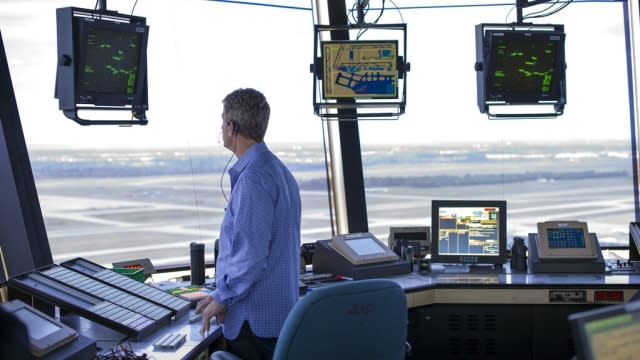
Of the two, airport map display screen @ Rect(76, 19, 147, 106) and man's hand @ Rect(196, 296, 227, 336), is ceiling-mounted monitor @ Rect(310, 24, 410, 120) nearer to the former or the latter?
airport map display screen @ Rect(76, 19, 147, 106)

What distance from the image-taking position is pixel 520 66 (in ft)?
14.8

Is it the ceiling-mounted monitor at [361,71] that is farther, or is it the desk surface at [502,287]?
the ceiling-mounted monitor at [361,71]

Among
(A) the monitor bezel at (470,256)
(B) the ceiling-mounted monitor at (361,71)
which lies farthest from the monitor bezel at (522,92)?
(A) the monitor bezel at (470,256)

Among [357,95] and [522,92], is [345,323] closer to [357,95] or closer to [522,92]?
[357,95]

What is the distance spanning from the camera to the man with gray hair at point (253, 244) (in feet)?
9.48

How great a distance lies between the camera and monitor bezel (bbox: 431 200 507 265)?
4543 millimetres

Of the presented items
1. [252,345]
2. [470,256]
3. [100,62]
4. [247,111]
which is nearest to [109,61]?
[100,62]

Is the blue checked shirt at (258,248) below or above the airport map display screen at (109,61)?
below

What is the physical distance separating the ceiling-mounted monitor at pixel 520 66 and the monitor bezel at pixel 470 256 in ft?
1.65

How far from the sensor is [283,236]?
117 inches

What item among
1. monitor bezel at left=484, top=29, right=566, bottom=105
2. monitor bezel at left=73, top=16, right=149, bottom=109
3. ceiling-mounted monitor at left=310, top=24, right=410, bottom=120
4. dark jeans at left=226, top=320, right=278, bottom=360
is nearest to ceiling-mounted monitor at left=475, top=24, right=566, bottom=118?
monitor bezel at left=484, top=29, right=566, bottom=105

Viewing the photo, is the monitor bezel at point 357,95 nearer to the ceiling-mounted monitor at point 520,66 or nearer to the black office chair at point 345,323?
the ceiling-mounted monitor at point 520,66

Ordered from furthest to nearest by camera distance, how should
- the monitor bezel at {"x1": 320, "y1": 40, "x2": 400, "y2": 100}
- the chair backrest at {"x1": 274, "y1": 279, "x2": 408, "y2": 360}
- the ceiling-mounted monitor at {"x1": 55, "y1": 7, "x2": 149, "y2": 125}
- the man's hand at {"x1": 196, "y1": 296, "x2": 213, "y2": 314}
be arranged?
1. the monitor bezel at {"x1": 320, "y1": 40, "x2": 400, "y2": 100}
2. the ceiling-mounted monitor at {"x1": 55, "y1": 7, "x2": 149, "y2": 125}
3. the man's hand at {"x1": 196, "y1": 296, "x2": 213, "y2": 314}
4. the chair backrest at {"x1": 274, "y1": 279, "x2": 408, "y2": 360}

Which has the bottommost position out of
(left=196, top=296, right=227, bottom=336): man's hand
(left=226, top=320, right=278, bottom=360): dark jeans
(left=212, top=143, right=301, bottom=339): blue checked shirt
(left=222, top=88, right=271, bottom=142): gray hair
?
(left=226, top=320, right=278, bottom=360): dark jeans
